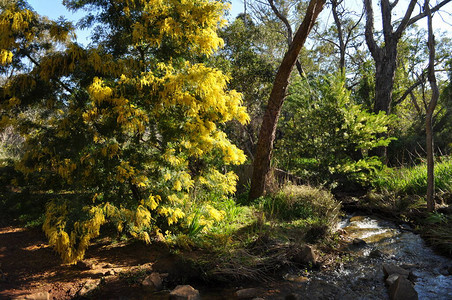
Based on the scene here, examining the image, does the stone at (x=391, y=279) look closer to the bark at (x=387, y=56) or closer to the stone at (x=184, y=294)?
the stone at (x=184, y=294)

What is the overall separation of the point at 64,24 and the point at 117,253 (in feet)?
11.4

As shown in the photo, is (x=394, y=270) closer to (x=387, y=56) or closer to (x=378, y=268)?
(x=378, y=268)

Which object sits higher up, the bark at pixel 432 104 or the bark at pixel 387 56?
the bark at pixel 387 56

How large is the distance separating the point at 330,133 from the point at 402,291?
571cm

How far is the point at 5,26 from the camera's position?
3.73 meters

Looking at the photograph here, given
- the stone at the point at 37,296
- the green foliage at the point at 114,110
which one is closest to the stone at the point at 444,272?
the green foliage at the point at 114,110

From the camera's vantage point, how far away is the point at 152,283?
12.5 feet

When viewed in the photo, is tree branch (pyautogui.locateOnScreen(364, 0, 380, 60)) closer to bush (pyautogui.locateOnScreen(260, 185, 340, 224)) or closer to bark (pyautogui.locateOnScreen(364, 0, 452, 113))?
bark (pyautogui.locateOnScreen(364, 0, 452, 113))

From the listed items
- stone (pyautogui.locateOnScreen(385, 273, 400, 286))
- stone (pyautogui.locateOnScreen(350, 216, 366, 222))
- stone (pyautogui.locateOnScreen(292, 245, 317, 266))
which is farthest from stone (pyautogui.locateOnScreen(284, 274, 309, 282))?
stone (pyautogui.locateOnScreen(350, 216, 366, 222))


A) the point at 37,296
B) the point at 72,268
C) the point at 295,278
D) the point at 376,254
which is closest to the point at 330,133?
the point at 376,254

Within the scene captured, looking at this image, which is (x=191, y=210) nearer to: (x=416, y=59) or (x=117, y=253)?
(x=117, y=253)

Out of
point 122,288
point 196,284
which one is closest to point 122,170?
point 122,288

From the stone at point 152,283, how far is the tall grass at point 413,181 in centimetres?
622

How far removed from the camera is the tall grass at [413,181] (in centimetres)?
713
